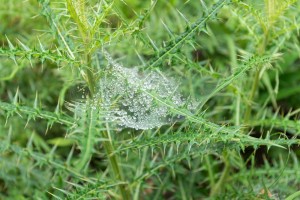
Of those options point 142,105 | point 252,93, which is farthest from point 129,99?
point 252,93

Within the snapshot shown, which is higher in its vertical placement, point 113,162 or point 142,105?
point 142,105

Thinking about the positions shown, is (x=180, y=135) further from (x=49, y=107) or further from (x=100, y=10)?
(x=49, y=107)

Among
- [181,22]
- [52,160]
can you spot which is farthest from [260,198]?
[181,22]

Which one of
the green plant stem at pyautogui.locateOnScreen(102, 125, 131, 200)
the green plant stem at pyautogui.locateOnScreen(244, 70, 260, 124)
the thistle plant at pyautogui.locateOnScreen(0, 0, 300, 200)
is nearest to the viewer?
the thistle plant at pyautogui.locateOnScreen(0, 0, 300, 200)

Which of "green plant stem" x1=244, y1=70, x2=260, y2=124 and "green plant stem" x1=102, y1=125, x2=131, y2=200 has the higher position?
"green plant stem" x1=244, y1=70, x2=260, y2=124

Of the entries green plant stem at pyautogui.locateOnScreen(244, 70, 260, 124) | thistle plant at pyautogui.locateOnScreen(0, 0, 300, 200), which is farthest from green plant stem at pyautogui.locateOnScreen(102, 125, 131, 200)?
green plant stem at pyautogui.locateOnScreen(244, 70, 260, 124)

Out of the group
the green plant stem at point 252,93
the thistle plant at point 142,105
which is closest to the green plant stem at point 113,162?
the thistle plant at point 142,105

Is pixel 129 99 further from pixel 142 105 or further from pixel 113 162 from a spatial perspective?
pixel 113 162

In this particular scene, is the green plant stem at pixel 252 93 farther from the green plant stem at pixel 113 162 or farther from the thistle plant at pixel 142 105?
the green plant stem at pixel 113 162

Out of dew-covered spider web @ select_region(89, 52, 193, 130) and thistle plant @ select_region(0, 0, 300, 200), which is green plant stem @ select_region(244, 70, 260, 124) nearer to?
thistle plant @ select_region(0, 0, 300, 200)
